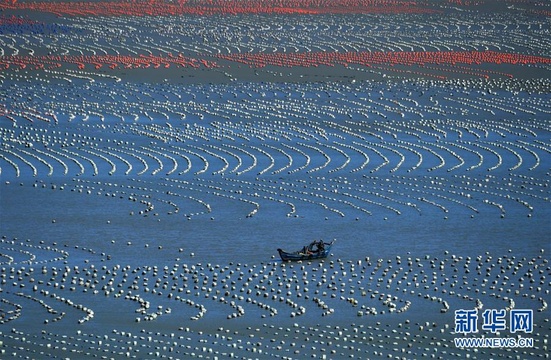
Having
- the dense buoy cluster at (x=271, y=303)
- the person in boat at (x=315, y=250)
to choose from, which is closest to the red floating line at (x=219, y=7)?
the person in boat at (x=315, y=250)

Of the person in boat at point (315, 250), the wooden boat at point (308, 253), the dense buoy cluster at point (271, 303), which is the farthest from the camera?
the person in boat at point (315, 250)

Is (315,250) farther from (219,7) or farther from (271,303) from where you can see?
(219,7)

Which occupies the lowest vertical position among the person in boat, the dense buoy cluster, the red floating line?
the red floating line

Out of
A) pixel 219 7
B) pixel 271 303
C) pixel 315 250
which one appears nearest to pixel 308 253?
pixel 315 250

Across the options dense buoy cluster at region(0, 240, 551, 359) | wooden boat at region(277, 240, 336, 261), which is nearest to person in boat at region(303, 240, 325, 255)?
wooden boat at region(277, 240, 336, 261)

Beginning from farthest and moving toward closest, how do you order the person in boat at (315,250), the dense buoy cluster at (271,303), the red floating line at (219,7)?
1. the red floating line at (219,7)
2. the person in boat at (315,250)
3. the dense buoy cluster at (271,303)

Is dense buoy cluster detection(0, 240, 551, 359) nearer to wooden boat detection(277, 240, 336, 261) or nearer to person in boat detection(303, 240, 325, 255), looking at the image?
wooden boat detection(277, 240, 336, 261)

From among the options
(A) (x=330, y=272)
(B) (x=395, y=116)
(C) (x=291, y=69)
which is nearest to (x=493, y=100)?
(B) (x=395, y=116)

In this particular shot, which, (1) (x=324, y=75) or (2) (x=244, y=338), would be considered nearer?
(2) (x=244, y=338)

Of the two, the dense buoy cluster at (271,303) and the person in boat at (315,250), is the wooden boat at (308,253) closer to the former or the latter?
the person in boat at (315,250)

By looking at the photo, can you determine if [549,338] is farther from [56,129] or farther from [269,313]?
[56,129]

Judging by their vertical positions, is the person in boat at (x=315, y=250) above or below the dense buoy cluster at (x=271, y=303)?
above
